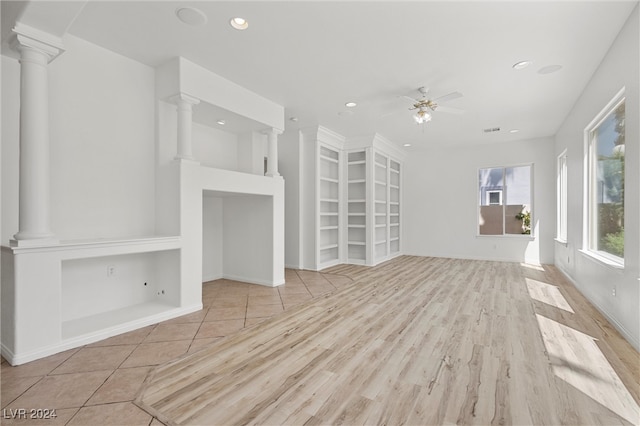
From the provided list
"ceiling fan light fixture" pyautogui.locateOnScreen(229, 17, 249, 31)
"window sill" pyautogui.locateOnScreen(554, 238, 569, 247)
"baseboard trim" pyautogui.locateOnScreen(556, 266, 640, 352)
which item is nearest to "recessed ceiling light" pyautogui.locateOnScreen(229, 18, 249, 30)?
"ceiling fan light fixture" pyautogui.locateOnScreen(229, 17, 249, 31)

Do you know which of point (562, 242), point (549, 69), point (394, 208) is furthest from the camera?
point (394, 208)

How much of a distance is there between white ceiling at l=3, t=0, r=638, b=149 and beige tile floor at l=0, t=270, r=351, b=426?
107 inches

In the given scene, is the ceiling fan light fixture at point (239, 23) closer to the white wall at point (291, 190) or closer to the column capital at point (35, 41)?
the column capital at point (35, 41)

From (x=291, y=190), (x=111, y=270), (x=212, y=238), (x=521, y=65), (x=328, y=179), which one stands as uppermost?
(x=521, y=65)

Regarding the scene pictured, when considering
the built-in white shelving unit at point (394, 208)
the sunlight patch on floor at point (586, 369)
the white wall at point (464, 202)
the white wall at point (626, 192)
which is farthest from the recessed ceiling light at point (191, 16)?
the white wall at point (464, 202)

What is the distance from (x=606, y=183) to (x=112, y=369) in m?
5.51

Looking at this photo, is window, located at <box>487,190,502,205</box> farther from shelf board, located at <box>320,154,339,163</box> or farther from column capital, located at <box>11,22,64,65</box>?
column capital, located at <box>11,22,64,65</box>

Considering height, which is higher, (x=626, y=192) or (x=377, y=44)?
(x=377, y=44)

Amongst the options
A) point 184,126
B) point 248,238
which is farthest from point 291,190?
point 184,126

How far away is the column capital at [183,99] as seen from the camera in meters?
3.48

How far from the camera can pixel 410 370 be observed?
223 centimetres

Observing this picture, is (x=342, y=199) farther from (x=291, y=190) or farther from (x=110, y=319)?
(x=110, y=319)

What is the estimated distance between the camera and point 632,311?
2709 millimetres

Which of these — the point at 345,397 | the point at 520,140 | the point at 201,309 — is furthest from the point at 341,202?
A: the point at 345,397
